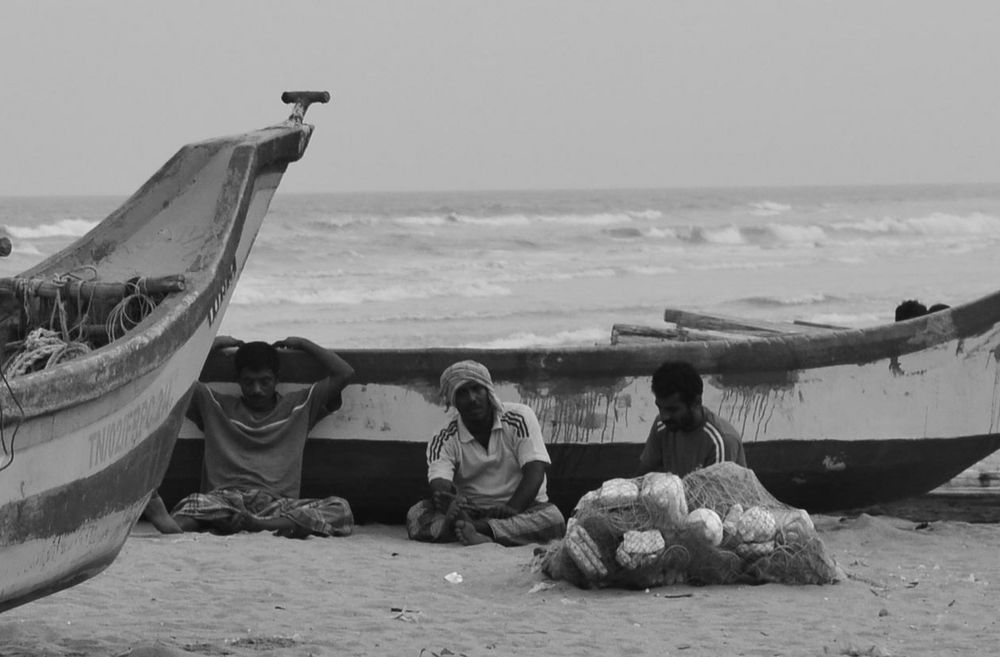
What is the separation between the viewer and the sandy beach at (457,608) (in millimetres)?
5293

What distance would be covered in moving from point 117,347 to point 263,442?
9.80ft

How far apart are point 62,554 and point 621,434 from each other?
12.0 ft

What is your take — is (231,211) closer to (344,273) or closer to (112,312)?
(112,312)

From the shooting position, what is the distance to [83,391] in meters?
4.42

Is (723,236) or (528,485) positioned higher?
(723,236)

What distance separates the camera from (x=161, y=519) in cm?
743

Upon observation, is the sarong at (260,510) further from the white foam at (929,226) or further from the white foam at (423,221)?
the white foam at (929,226)

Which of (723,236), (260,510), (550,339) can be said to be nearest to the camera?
(260,510)

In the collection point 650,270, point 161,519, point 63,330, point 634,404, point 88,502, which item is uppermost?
point 650,270

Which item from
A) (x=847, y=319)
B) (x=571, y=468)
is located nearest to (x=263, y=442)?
(x=571, y=468)

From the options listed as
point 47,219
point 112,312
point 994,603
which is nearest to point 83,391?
point 112,312

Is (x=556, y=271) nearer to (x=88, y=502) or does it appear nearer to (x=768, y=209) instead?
(x=88, y=502)

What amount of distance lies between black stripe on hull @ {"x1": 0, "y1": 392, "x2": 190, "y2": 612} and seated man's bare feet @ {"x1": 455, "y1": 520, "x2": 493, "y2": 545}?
208 centimetres

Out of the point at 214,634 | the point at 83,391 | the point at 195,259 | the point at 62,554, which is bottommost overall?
the point at 214,634
